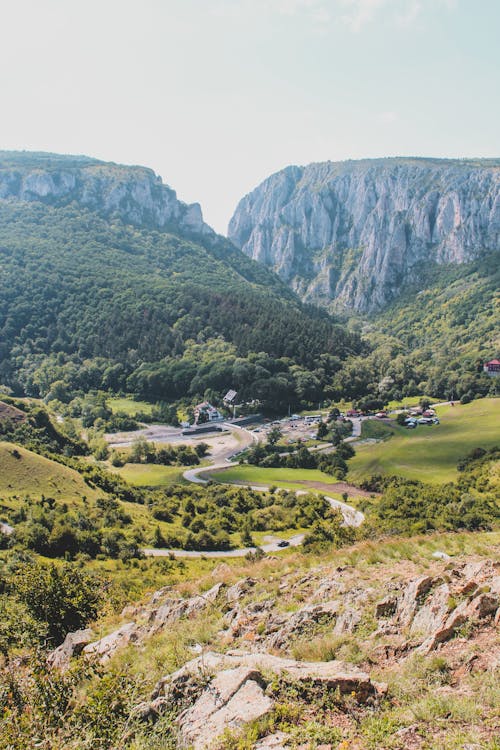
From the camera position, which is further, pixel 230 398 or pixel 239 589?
pixel 230 398

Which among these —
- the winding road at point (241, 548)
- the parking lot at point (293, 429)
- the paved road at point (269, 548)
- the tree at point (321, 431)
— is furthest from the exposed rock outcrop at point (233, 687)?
the tree at point (321, 431)

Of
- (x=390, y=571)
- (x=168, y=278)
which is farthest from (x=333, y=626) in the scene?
(x=168, y=278)

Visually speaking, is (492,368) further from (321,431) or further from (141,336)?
(141,336)

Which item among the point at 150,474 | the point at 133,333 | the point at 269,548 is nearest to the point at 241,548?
the point at 269,548

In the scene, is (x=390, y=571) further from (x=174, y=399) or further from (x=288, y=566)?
(x=174, y=399)

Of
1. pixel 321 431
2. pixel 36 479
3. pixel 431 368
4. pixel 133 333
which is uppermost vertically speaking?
pixel 133 333

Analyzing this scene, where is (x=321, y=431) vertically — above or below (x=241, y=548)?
above

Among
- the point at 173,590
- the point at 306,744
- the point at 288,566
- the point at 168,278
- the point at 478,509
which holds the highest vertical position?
the point at 168,278
